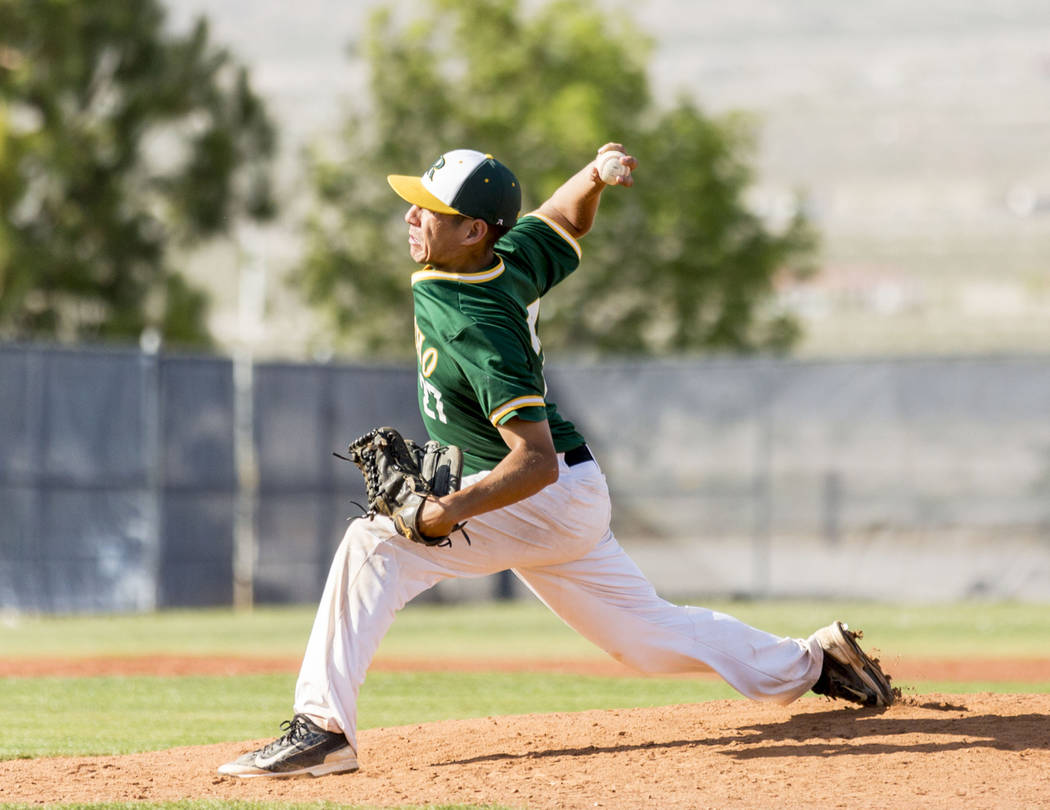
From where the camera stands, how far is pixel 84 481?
1423 centimetres

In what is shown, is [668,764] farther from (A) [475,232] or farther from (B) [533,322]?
(A) [475,232]

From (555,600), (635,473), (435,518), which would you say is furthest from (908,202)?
(435,518)

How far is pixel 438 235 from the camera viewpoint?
5195mm

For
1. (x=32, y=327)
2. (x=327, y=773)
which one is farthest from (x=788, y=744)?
(x=32, y=327)

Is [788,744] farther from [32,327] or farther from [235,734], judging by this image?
[32,327]

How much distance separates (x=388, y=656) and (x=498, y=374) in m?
6.70

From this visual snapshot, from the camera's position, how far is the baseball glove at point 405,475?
497cm

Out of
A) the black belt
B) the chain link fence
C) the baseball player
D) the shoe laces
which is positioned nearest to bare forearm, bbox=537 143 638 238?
the baseball player

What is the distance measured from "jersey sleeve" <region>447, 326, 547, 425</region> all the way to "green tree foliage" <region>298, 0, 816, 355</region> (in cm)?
2635

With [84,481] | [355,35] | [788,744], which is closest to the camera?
[788,744]

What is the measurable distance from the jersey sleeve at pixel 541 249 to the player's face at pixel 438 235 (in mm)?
304

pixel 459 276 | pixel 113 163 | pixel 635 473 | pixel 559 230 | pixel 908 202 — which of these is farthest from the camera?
pixel 908 202

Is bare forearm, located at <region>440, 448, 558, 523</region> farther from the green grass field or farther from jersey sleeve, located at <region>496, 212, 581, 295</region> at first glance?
the green grass field

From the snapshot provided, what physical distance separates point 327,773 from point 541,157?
2765 centimetres
